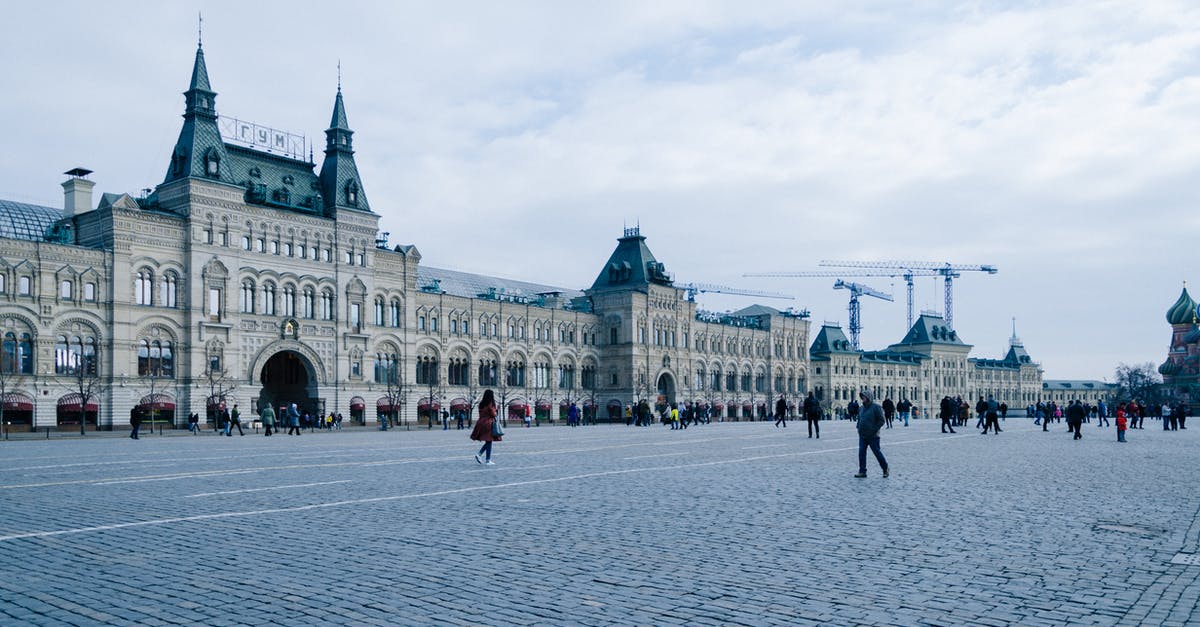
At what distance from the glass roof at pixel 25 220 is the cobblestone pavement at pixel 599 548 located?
46.5m

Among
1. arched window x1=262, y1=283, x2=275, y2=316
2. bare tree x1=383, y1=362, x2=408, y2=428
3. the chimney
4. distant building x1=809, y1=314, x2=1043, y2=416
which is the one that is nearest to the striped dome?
distant building x1=809, y1=314, x2=1043, y2=416

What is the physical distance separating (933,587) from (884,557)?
1.47 metres

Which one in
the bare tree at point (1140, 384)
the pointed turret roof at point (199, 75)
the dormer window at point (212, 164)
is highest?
the pointed turret roof at point (199, 75)

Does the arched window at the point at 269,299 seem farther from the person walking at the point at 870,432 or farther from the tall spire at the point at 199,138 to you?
the person walking at the point at 870,432

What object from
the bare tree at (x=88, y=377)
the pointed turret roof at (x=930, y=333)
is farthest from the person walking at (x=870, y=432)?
the pointed turret roof at (x=930, y=333)

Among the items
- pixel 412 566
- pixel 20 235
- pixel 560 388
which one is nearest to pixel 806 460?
pixel 412 566

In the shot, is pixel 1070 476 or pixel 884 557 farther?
pixel 1070 476

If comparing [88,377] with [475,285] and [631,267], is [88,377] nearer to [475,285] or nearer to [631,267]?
[475,285]

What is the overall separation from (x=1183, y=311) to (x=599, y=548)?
511 ft

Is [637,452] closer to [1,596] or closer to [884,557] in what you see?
[884,557]

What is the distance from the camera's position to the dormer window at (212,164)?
63.8m

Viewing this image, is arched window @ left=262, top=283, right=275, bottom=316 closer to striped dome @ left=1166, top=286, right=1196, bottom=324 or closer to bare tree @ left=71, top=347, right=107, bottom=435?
bare tree @ left=71, top=347, right=107, bottom=435

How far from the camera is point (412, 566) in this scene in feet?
32.0

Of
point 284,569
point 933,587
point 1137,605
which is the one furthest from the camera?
point 284,569
